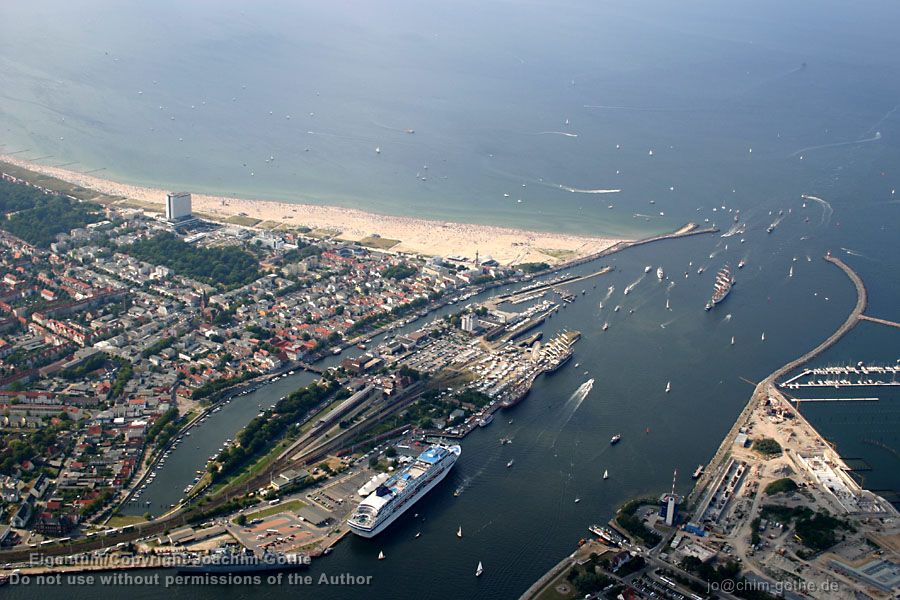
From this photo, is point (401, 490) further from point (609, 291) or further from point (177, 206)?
point (177, 206)

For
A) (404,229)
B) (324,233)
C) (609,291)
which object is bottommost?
(609,291)

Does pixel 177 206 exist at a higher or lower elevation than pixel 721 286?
higher

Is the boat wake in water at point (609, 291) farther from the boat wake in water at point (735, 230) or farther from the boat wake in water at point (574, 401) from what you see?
the boat wake in water at point (735, 230)

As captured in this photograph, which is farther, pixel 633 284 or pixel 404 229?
pixel 404 229

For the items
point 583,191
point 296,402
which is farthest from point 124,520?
point 583,191

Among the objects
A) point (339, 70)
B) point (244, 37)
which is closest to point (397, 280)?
point (339, 70)

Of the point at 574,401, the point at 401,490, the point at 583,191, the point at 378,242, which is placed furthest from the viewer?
the point at 583,191
